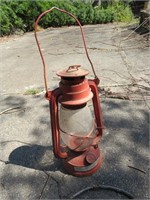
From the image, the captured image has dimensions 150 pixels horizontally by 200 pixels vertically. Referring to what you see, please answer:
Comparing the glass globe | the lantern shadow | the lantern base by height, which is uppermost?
the glass globe

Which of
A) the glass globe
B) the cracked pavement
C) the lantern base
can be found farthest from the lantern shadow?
the glass globe

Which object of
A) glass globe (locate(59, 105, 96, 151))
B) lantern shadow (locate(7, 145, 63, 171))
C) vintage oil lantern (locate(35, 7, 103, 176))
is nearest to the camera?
vintage oil lantern (locate(35, 7, 103, 176))

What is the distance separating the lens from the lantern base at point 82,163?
162 centimetres

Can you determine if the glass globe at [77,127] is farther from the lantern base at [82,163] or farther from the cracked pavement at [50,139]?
the cracked pavement at [50,139]

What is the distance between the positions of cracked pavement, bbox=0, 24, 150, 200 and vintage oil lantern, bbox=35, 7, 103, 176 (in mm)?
119

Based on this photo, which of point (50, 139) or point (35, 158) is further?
point (50, 139)

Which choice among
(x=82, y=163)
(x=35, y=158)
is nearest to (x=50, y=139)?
(x=35, y=158)

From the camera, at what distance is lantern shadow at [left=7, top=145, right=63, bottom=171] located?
1.76 m

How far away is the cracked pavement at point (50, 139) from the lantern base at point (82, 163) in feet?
0.15

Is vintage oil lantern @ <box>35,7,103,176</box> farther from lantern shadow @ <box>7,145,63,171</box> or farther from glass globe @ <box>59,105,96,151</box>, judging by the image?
lantern shadow @ <box>7,145,63,171</box>

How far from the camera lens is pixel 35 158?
1838mm

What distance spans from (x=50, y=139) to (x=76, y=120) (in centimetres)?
58

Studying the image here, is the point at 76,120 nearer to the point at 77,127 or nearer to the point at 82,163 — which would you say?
the point at 77,127

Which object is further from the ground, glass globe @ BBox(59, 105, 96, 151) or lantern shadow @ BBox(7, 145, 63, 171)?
glass globe @ BBox(59, 105, 96, 151)
